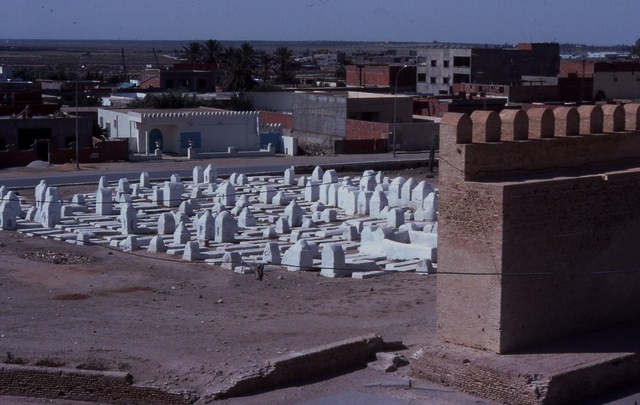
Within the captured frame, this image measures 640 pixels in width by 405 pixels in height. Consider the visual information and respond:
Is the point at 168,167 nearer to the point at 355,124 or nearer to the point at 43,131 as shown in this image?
the point at 43,131

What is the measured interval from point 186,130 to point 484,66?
1102 inches

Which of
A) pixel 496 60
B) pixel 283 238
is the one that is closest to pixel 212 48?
pixel 496 60

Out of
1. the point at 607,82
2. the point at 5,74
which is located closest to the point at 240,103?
the point at 607,82

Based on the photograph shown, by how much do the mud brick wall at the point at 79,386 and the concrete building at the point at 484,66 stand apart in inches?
2038

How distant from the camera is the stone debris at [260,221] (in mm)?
20359

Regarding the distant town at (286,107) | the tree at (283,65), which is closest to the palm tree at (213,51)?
the tree at (283,65)

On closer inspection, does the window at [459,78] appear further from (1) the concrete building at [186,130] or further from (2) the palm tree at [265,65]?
(1) the concrete building at [186,130]

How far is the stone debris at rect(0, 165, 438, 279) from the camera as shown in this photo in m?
20.4

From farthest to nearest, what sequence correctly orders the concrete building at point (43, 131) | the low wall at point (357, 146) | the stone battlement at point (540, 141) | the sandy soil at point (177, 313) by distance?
1. the low wall at point (357, 146)
2. the concrete building at point (43, 131)
3. the sandy soil at point (177, 313)
4. the stone battlement at point (540, 141)

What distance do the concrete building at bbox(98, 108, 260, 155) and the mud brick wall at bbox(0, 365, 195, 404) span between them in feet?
97.2

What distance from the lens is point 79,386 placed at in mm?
12211

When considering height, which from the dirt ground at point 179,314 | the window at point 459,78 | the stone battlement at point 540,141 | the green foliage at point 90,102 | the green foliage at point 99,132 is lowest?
the dirt ground at point 179,314

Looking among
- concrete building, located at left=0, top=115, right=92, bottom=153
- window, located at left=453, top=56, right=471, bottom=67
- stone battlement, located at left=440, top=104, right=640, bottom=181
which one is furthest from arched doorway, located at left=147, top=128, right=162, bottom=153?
stone battlement, located at left=440, top=104, right=640, bottom=181

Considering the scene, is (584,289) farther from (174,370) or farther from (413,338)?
(174,370)
